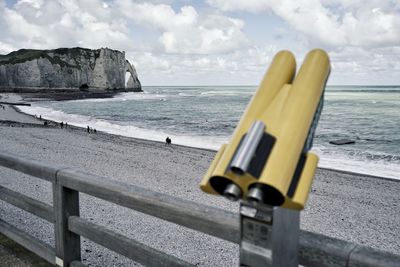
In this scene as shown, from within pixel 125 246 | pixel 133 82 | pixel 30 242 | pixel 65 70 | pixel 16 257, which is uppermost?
pixel 65 70

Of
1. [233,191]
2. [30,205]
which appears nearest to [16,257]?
[30,205]

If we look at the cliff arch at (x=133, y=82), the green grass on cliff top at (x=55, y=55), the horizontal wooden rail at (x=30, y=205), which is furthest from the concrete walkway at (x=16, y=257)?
the cliff arch at (x=133, y=82)

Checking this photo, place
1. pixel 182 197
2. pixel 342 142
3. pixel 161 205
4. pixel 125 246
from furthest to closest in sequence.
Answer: pixel 342 142
pixel 182 197
pixel 125 246
pixel 161 205

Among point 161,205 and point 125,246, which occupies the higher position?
point 161,205

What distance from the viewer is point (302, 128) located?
1275 mm

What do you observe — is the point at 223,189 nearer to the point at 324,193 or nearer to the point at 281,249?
the point at 281,249

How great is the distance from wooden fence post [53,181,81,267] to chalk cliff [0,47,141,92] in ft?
367

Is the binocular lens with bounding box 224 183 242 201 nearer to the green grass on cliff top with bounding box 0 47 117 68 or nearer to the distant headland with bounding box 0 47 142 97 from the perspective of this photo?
the distant headland with bounding box 0 47 142 97

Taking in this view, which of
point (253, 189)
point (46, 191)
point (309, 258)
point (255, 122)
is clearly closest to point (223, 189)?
point (253, 189)

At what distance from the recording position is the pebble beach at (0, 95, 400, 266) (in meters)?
5.46

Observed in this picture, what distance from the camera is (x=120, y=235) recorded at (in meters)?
2.71

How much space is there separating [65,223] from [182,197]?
599cm

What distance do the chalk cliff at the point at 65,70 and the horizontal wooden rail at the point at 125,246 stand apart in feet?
367

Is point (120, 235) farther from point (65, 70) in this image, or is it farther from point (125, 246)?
point (65, 70)
